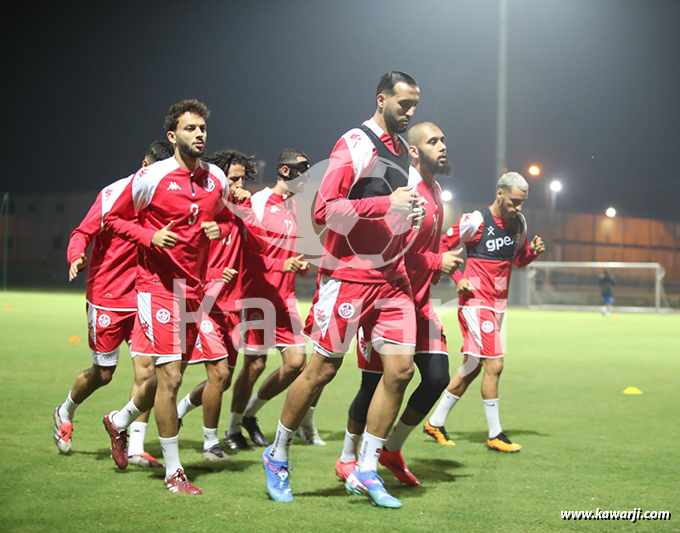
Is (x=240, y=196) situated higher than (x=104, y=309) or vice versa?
(x=240, y=196)

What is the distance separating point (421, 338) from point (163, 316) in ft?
5.42

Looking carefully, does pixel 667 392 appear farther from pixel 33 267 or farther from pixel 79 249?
pixel 33 267

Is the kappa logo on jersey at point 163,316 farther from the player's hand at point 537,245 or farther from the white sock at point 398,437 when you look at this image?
the player's hand at point 537,245

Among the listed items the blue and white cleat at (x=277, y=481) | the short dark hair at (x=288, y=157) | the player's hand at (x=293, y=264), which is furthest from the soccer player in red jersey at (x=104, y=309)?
the blue and white cleat at (x=277, y=481)

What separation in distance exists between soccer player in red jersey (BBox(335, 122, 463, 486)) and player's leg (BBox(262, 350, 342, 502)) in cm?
39

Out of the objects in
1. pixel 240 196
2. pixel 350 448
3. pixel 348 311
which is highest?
pixel 240 196

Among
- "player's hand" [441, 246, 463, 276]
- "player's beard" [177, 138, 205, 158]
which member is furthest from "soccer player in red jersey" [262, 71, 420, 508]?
"player's beard" [177, 138, 205, 158]

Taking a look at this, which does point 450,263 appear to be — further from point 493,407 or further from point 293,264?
point 493,407

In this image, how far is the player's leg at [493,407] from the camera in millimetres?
6713

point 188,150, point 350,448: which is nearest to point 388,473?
point 350,448

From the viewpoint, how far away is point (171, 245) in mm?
5145

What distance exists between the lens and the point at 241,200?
671 centimetres

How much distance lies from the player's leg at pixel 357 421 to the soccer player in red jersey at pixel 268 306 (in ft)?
4.00

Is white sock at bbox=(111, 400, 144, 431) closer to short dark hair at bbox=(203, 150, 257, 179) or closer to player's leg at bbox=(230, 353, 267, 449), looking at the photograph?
player's leg at bbox=(230, 353, 267, 449)
